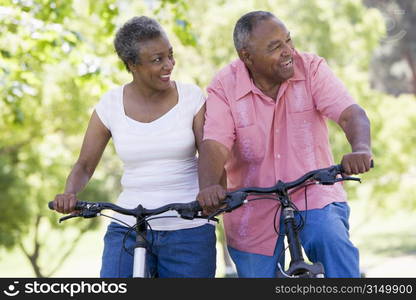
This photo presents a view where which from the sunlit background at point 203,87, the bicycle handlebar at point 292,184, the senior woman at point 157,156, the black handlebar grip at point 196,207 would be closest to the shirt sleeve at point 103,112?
the senior woman at point 157,156

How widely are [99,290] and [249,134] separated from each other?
1096mm

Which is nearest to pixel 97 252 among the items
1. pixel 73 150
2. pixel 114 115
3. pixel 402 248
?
pixel 402 248

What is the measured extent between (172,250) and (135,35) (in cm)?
108

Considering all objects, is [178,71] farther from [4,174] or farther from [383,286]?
[383,286]

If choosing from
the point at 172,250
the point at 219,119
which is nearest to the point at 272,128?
the point at 219,119

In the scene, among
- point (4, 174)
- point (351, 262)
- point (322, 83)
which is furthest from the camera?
point (4, 174)

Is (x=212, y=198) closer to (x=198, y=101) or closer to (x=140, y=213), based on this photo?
(x=140, y=213)

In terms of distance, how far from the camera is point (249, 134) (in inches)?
164

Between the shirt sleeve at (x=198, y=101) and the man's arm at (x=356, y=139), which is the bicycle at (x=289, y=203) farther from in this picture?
the shirt sleeve at (x=198, y=101)

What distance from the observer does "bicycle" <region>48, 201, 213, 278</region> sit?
3.73m

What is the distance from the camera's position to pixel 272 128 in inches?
164

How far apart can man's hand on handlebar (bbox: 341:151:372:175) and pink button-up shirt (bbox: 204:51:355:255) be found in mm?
501

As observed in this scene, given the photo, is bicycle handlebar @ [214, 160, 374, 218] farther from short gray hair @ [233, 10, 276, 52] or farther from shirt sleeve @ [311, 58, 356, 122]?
short gray hair @ [233, 10, 276, 52]

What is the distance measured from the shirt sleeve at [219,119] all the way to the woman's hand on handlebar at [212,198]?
0.45 m
